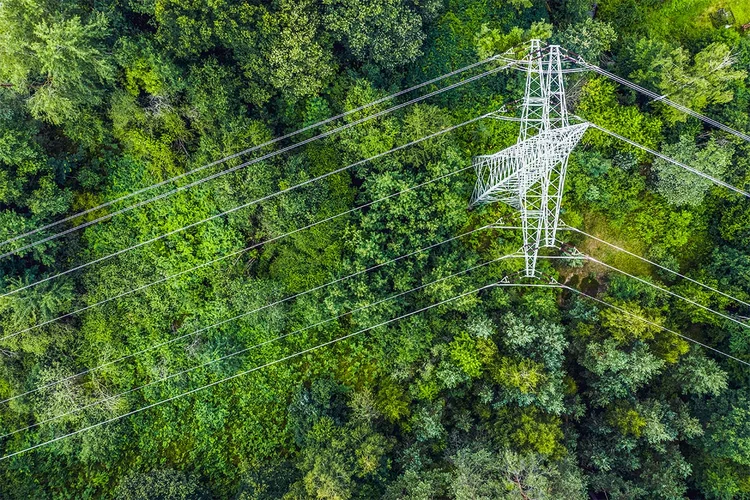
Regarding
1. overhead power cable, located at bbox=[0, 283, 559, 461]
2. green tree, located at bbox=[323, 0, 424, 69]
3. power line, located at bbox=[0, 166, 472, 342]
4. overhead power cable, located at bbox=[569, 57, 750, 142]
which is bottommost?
overhead power cable, located at bbox=[0, 283, 559, 461]

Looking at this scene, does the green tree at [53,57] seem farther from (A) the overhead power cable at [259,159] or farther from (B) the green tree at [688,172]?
(B) the green tree at [688,172]

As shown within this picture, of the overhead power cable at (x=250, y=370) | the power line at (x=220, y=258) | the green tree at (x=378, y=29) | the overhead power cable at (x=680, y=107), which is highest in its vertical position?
the green tree at (x=378, y=29)

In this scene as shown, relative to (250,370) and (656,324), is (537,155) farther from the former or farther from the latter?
(250,370)

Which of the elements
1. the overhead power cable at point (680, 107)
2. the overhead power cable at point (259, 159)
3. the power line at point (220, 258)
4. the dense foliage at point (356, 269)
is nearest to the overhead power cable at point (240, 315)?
the dense foliage at point (356, 269)

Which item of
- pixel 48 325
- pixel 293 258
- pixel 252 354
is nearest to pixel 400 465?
pixel 252 354

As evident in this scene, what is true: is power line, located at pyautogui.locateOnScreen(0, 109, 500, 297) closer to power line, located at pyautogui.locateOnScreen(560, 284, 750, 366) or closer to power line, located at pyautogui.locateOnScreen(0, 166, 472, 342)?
power line, located at pyautogui.locateOnScreen(0, 166, 472, 342)

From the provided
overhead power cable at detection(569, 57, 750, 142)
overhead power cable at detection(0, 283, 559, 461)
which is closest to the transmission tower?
overhead power cable at detection(569, 57, 750, 142)

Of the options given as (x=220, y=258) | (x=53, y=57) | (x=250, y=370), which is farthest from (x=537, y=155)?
(x=53, y=57)

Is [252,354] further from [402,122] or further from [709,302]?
[709,302]
